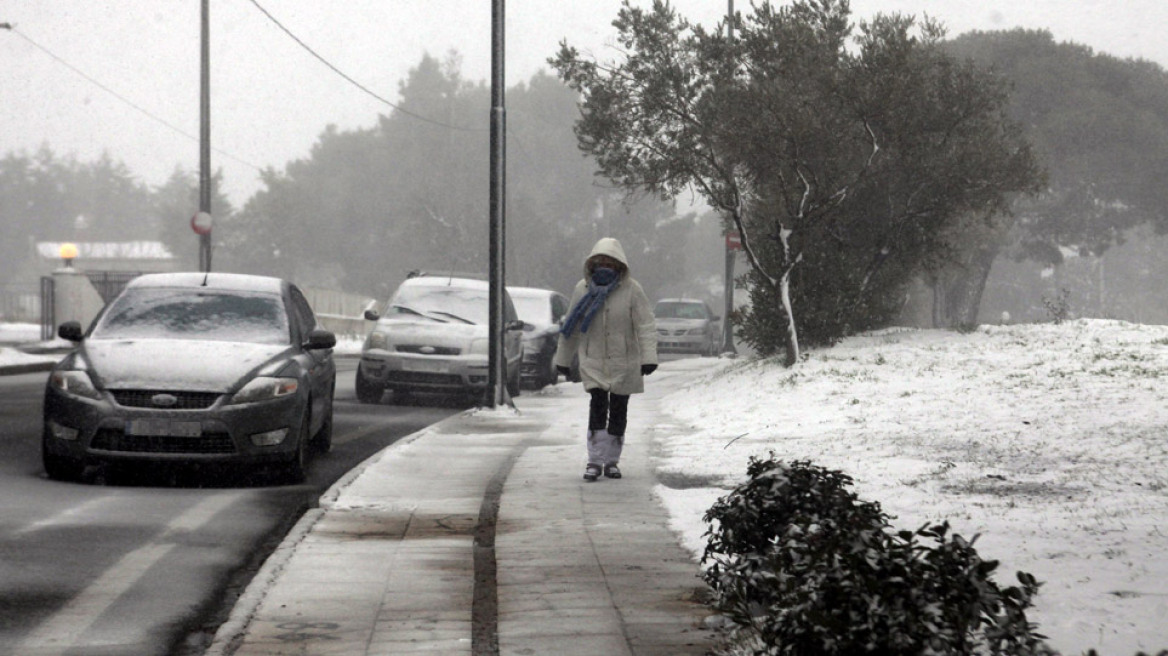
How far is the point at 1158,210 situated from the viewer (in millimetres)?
50438

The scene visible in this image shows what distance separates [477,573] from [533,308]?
1704 centimetres

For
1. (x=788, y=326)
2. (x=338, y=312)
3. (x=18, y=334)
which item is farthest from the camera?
(x=338, y=312)

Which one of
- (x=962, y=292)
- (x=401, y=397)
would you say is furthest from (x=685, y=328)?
(x=401, y=397)

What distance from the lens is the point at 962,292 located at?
46.8 metres

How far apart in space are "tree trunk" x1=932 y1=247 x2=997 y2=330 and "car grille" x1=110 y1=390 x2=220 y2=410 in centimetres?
3286

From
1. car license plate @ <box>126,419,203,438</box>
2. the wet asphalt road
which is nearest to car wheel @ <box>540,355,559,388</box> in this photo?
the wet asphalt road

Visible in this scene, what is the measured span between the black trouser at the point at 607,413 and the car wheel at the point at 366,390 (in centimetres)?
896

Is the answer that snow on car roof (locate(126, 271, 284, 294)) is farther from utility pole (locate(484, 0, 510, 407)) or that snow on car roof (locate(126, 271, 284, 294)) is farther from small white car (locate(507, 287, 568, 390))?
small white car (locate(507, 287, 568, 390))

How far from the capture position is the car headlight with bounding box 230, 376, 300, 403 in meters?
10.4

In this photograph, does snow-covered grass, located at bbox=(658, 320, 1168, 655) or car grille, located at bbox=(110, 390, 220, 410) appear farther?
car grille, located at bbox=(110, 390, 220, 410)

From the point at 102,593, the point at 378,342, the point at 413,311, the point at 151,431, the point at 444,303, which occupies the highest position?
the point at 444,303

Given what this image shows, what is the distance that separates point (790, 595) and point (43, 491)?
6.86 m

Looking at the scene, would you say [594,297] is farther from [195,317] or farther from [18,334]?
[18,334]

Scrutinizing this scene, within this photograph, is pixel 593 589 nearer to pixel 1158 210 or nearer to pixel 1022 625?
pixel 1022 625
